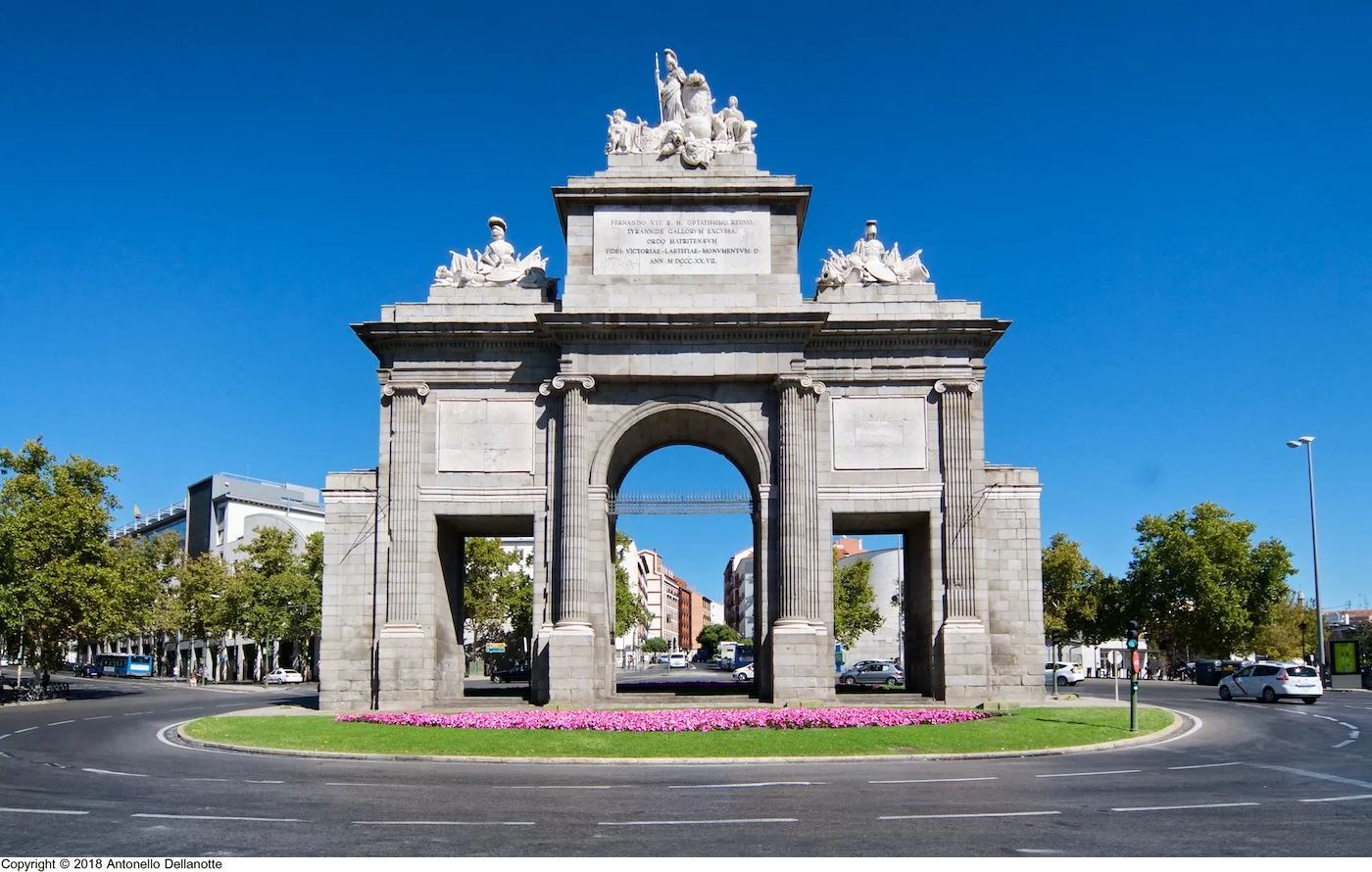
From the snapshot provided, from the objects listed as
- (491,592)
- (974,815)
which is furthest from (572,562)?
(491,592)

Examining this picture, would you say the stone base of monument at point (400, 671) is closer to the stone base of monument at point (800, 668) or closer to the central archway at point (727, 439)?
the central archway at point (727, 439)

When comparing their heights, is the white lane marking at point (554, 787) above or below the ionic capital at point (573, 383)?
below

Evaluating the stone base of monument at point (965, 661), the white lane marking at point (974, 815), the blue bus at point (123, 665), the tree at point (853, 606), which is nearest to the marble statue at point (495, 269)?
the stone base of monument at point (965, 661)

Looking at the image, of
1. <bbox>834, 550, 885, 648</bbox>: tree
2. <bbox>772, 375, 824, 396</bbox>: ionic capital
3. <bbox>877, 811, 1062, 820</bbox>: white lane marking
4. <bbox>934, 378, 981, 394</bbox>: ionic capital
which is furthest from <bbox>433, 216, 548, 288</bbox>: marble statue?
<bbox>834, 550, 885, 648</bbox>: tree

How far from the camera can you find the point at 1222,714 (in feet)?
124

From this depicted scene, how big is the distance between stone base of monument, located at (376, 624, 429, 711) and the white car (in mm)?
34367

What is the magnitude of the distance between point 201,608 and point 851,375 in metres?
61.2

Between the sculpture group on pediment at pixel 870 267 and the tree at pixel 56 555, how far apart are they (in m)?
41.5

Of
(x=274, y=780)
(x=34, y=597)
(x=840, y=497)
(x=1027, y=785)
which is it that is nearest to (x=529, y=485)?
(x=840, y=497)

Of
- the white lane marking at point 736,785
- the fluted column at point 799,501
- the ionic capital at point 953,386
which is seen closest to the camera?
the white lane marking at point 736,785

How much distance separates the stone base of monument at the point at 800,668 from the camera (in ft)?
117

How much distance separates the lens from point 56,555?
5844 cm

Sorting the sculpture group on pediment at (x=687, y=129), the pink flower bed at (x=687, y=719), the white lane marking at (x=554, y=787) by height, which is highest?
the sculpture group on pediment at (x=687, y=129)

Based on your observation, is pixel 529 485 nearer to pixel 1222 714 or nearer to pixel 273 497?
pixel 1222 714
